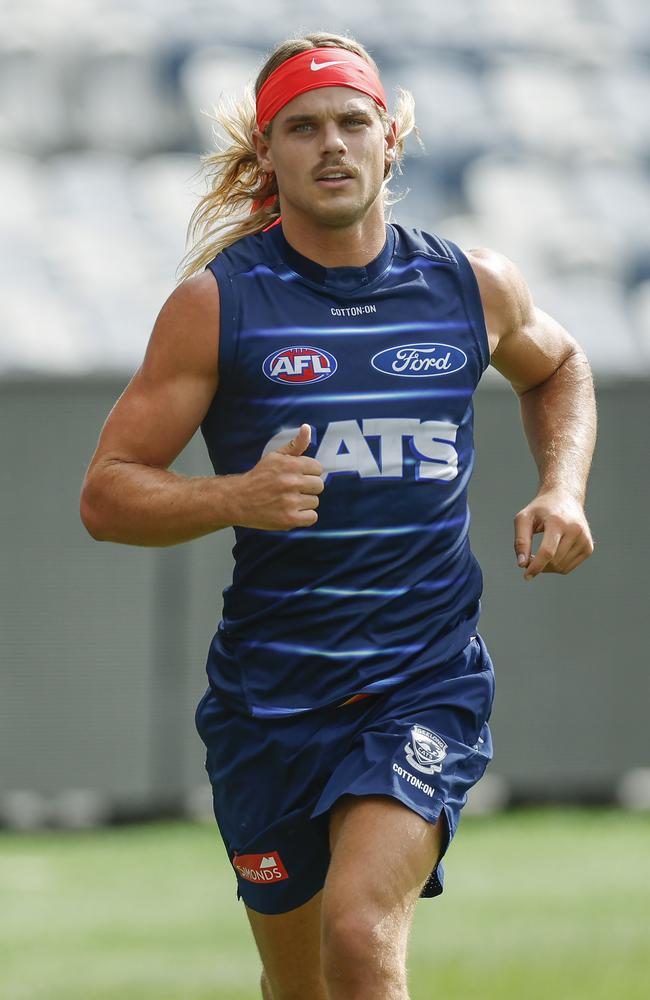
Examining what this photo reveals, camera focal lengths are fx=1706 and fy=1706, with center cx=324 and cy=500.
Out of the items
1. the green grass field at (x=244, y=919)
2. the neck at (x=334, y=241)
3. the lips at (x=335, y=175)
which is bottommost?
the green grass field at (x=244, y=919)

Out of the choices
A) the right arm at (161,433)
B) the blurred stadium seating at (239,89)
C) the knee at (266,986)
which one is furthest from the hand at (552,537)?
the blurred stadium seating at (239,89)

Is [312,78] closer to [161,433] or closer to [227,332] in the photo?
[227,332]

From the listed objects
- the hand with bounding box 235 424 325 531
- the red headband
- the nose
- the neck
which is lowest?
the hand with bounding box 235 424 325 531

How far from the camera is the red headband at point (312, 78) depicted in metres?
4.10

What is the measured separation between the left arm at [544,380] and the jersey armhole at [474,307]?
0.08ft

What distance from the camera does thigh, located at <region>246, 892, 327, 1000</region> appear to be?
4.18m

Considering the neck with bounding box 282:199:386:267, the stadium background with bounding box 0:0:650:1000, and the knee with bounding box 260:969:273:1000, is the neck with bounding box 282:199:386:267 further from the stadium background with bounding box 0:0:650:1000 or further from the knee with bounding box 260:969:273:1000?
the stadium background with bounding box 0:0:650:1000

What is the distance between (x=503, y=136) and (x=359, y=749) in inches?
435

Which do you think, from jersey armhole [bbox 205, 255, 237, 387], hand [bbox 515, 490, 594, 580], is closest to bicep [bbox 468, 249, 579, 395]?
hand [bbox 515, 490, 594, 580]

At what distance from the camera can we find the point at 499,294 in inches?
166

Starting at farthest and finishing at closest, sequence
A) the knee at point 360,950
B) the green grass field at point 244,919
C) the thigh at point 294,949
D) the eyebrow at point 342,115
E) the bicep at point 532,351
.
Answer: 1. the green grass field at point 244,919
2. the bicep at point 532,351
3. the thigh at point 294,949
4. the eyebrow at point 342,115
5. the knee at point 360,950

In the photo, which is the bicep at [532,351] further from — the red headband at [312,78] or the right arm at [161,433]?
the right arm at [161,433]

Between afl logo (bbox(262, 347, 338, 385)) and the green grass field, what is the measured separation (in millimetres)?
3101

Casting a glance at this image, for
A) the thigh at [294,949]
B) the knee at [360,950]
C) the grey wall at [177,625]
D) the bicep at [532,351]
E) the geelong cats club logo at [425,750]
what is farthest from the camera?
the grey wall at [177,625]
